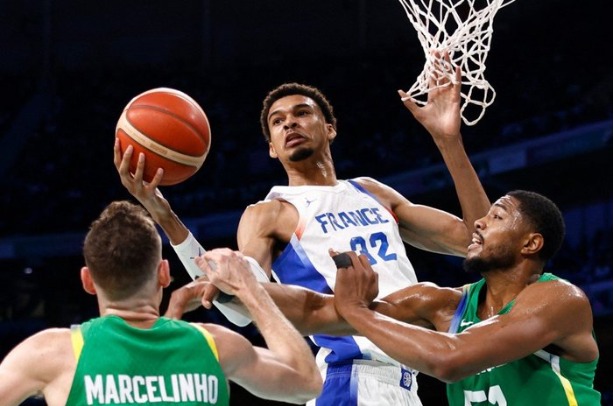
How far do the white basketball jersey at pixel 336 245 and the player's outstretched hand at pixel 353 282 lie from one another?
841 mm

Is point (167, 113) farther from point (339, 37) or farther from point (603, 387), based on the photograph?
point (339, 37)

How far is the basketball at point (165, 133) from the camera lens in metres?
3.90

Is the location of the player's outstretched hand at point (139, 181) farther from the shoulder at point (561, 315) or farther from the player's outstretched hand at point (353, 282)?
the shoulder at point (561, 315)

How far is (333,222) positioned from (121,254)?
204cm

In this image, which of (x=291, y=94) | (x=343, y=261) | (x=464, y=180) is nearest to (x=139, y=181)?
(x=343, y=261)

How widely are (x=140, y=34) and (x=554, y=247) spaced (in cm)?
1156

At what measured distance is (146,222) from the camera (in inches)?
101

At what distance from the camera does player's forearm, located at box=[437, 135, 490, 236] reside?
4.38 metres

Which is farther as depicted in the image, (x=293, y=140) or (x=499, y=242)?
(x=293, y=140)

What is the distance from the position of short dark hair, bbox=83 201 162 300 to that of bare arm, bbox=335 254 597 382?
91 centimetres

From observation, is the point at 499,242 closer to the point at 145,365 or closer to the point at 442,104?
the point at 442,104

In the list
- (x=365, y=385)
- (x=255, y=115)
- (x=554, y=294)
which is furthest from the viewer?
(x=255, y=115)

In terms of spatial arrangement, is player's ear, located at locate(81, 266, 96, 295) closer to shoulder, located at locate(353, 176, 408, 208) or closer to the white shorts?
the white shorts

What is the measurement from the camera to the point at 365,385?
4078 millimetres
